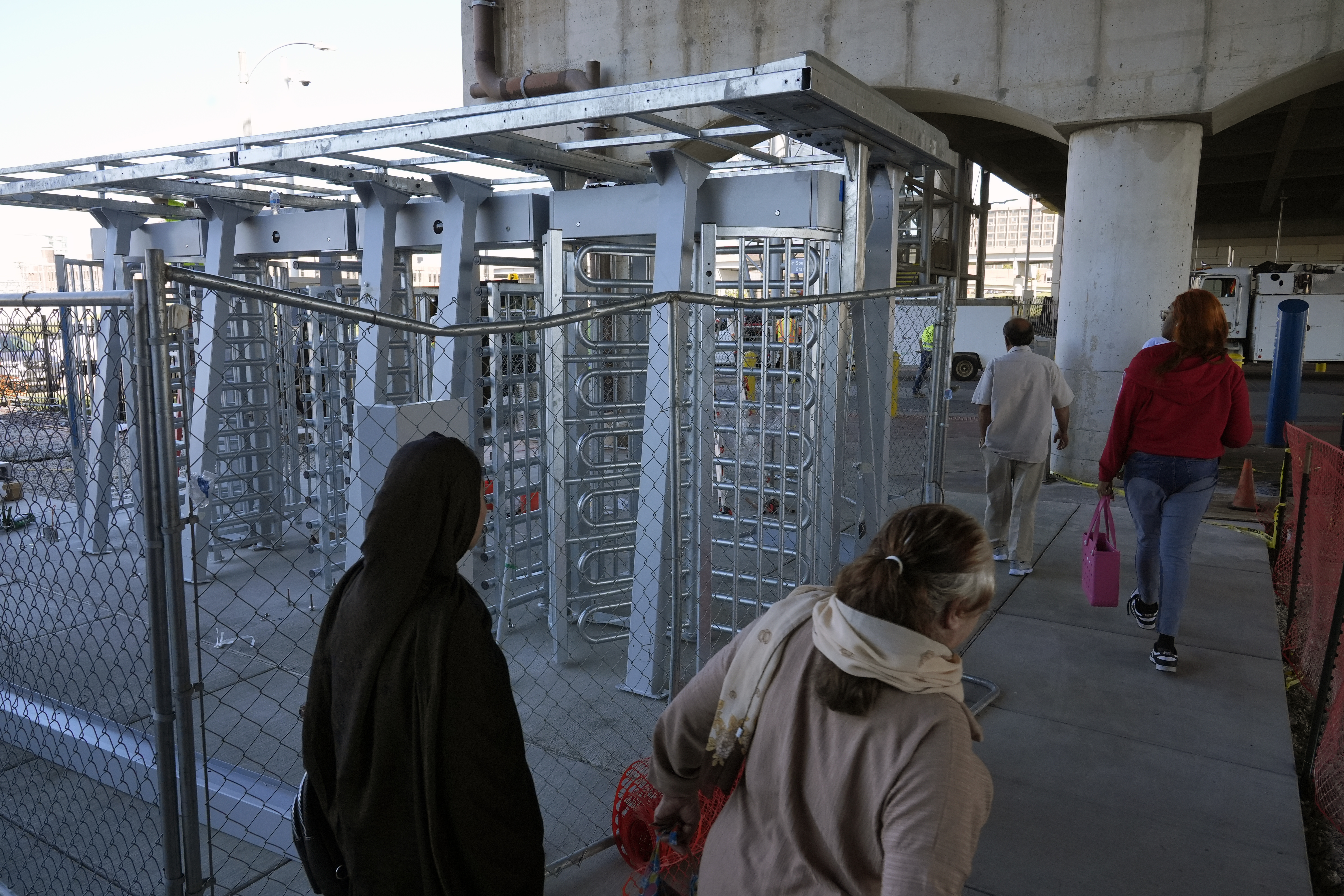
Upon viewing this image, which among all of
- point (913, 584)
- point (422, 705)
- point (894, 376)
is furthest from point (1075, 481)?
point (422, 705)

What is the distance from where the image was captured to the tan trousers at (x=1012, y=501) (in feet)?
20.4

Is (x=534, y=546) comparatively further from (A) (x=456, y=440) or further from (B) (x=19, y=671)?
(A) (x=456, y=440)

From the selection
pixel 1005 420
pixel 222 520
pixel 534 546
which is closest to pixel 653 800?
pixel 534 546

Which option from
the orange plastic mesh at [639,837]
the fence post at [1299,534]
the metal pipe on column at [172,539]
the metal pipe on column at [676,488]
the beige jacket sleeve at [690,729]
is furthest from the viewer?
the fence post at [1299,534]

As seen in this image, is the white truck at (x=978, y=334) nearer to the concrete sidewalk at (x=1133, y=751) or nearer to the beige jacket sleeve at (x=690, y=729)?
the concrete sidewalk at (x=1133, y=751)

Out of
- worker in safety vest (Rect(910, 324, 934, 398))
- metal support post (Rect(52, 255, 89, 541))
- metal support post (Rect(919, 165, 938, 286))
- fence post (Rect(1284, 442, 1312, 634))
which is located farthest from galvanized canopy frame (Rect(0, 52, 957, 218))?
metal support post (Rect(919, 165, 938, 286))

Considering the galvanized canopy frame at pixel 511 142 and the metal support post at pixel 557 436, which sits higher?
the galvanized canopy frame at pixel 511 142

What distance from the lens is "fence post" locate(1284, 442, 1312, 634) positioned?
5.21 metres

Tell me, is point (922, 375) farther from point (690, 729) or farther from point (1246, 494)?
point (690, 729)

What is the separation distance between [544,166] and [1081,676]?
4.12 meters

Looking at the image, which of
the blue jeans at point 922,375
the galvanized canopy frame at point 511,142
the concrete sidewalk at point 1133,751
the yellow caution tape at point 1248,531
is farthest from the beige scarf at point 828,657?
the blue jeans at point 922,375

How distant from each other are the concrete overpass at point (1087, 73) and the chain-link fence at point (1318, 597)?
3322 mm

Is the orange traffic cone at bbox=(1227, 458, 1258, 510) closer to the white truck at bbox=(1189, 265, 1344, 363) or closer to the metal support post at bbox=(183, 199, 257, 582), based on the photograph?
the metal support post at bbox=(183, 199, 257, 582)

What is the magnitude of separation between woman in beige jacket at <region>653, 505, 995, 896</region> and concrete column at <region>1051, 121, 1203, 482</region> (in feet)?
27.3
